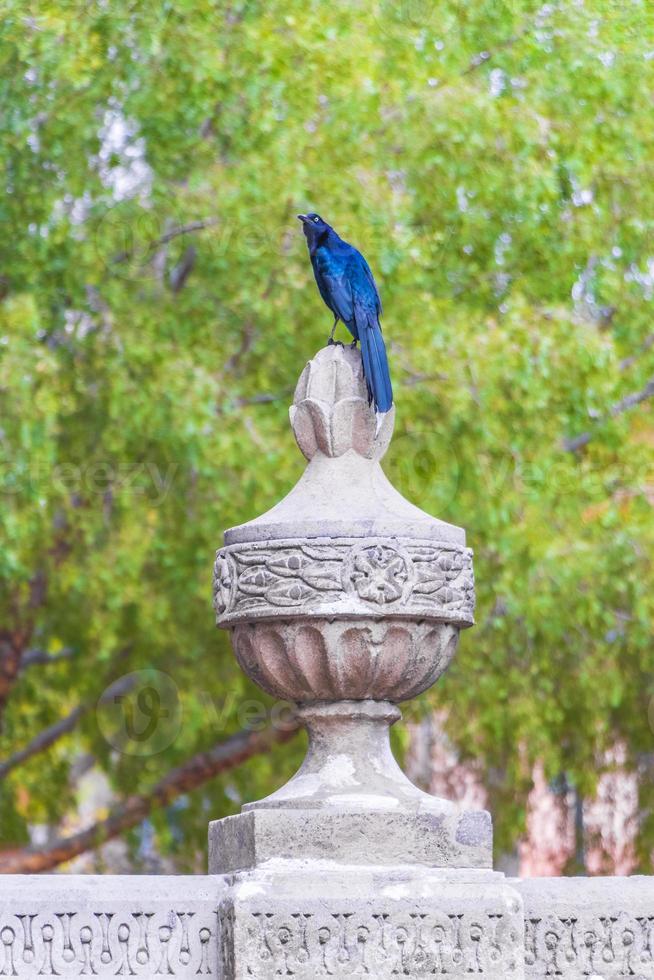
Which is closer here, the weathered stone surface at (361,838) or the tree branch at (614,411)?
the weathered stone surface at (361,838)

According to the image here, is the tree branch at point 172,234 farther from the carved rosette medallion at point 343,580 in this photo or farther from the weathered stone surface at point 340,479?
the carved rosette medallion at point 343,580

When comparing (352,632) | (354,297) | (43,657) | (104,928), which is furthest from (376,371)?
(43,657)

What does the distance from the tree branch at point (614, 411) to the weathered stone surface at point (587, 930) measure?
7.49 m

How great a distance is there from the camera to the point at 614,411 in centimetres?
1382

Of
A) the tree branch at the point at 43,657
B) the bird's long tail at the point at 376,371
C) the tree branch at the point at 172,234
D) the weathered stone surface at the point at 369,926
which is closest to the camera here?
the weathered stone surface at the point at 369,926

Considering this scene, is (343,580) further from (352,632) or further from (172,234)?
(172,234)

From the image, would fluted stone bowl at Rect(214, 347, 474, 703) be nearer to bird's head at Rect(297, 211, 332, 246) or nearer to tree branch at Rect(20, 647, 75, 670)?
bird's head at Rect(297, 211, 332, 246)

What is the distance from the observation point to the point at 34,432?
11.6 m

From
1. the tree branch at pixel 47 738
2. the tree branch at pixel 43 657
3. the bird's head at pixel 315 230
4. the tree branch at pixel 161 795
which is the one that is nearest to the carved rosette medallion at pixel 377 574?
the bird's head at pixel 315 230

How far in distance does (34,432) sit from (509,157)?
3.64m

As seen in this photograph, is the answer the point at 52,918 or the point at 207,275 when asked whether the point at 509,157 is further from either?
the point at 52,918

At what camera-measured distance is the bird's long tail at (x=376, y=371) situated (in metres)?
6.52

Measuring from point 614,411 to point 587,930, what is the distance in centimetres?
799

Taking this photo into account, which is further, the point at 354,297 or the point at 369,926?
the point at 354,297
